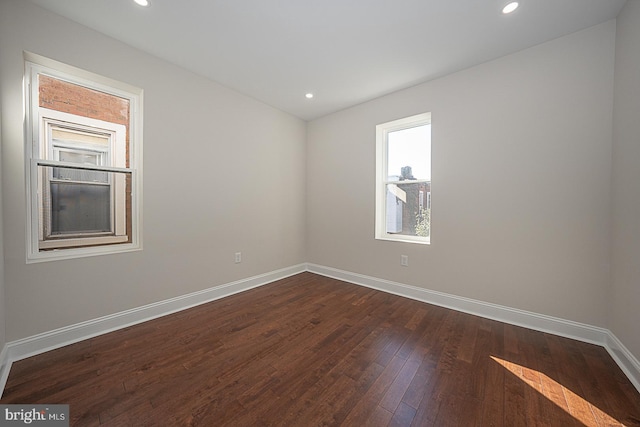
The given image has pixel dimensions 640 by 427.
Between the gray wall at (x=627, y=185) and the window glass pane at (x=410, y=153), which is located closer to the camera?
the gray wall at (x=627, y=185)

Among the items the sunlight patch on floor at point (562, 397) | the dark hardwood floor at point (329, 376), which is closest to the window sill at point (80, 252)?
the dark hardwood floor at point (329, 376)

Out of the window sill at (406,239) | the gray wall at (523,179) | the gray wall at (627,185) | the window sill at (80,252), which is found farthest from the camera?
the window sill at (406,239)

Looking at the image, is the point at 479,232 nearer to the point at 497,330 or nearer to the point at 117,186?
the point at 497,330

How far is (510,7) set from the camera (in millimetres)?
1782

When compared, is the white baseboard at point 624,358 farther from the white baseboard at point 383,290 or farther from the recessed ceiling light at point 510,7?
the recessed ceiling light at point 510,7

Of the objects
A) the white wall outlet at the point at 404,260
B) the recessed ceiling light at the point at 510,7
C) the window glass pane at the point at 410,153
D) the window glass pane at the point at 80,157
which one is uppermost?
Result: the recessed ceiling light at the point at 510,7

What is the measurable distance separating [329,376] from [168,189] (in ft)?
7.91

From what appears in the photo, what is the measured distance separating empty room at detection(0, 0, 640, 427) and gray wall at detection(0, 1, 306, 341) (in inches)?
0.7

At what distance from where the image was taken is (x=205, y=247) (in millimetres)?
2865

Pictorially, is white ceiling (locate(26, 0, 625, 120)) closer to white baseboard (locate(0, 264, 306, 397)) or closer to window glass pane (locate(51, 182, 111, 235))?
window glass pane (locate(51, 182, 111, 235))

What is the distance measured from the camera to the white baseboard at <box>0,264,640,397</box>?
1726 millimetres

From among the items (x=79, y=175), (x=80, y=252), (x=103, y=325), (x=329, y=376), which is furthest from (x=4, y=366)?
(x=329, y=376)

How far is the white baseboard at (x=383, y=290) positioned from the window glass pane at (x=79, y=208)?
2.82 ft

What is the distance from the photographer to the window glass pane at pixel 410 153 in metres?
3.02
